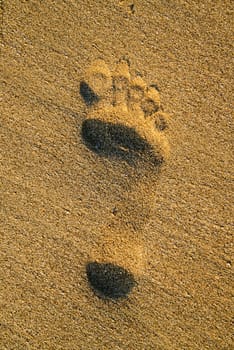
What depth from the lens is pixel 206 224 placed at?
5.03 ft

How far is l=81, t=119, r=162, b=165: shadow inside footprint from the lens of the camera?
153 cm

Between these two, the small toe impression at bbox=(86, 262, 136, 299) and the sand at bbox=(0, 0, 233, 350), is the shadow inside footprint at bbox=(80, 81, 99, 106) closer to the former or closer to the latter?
the sand at bbox=(0, 0, 233, 350)

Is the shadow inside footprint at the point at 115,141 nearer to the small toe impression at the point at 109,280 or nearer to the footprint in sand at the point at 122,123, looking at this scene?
the footprint in sand at the point at 122,123

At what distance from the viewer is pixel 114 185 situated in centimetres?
157

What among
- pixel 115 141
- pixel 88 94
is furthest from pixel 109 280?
pixel 88 94

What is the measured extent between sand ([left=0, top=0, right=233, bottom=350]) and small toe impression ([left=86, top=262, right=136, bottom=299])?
32 mm

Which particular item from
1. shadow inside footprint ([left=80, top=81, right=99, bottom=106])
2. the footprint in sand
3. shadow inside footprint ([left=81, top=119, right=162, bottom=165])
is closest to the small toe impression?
the footprint in sand

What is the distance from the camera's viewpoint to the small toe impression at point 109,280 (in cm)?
156

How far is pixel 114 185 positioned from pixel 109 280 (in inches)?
15.8

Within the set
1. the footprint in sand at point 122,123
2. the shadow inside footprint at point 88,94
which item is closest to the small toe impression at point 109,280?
the footprint in sand at point 122,123

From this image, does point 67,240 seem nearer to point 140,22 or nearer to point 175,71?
point 175,71

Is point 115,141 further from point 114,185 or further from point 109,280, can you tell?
point 109,280

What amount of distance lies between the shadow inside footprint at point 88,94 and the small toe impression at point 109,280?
26.9 inches

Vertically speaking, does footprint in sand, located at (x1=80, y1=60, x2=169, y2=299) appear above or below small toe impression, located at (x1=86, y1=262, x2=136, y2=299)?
above
